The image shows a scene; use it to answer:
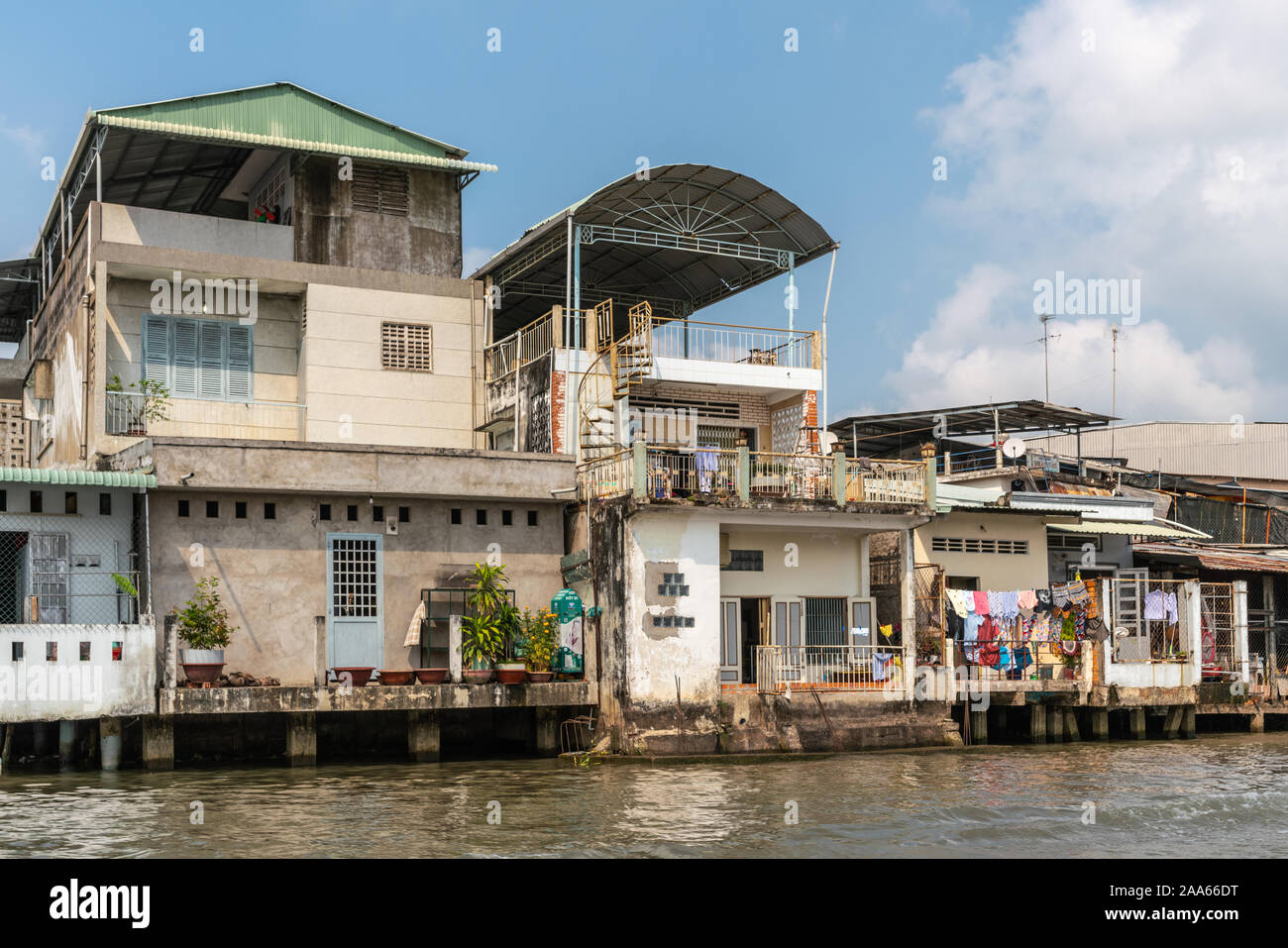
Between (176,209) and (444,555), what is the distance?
14.2m

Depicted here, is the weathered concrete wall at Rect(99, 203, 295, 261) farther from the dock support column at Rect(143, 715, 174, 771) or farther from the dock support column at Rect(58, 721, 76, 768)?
the dock support column at Rect(143, 715, 174, 771)

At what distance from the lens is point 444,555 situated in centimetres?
2683

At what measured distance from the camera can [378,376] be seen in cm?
3125

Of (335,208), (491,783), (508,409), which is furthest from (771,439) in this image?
(491,783)

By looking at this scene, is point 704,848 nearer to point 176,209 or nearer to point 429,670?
point 429,670

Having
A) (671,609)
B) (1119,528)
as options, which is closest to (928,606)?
(1119,528)

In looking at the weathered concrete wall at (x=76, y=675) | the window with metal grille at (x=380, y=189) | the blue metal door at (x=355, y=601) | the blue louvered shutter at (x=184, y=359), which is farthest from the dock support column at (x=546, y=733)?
the window with metal grille at (x=380, y=189)

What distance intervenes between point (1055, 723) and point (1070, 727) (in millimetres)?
405

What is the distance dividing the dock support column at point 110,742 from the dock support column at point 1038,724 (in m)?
18.4

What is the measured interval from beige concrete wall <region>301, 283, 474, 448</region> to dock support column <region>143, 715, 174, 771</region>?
8.52 m

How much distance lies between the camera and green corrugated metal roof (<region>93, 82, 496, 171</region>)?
2964cm

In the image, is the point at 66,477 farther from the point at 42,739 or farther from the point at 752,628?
the point at 752,628

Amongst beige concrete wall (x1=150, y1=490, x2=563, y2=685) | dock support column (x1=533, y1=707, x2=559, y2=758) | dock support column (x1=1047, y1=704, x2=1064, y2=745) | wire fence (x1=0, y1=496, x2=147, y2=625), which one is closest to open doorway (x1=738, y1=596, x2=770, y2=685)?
dock support column (x1=533, y1=707, x2=559, y2=758)

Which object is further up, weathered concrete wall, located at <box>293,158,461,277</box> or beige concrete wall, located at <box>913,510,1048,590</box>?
weathered concrete wall, located at <box>293,158,461,277</box>
